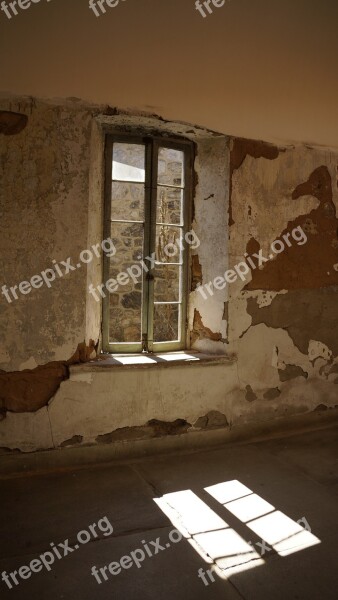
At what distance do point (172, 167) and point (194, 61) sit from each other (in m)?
0.92

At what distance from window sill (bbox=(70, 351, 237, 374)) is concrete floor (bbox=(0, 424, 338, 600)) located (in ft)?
1.94

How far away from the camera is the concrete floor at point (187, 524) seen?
156 cm

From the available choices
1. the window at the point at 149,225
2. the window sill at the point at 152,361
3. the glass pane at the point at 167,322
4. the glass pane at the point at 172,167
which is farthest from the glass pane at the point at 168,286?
the glass pane at the point at 172,167

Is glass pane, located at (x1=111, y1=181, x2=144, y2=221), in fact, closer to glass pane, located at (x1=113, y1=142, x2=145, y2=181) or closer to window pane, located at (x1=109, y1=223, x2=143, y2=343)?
window pane, located at (x1=109, y1=223, x2=143, y2=343)

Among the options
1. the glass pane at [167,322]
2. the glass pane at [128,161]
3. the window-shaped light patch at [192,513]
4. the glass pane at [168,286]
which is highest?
the glass pane at [128,161]

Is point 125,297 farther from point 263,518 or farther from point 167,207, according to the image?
point 263,518

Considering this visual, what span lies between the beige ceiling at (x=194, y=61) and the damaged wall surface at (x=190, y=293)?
5.4 inches

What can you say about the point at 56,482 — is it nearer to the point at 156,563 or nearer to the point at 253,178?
the point at 156,563

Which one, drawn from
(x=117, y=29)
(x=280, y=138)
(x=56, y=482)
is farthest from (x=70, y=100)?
(x=56, y=482)

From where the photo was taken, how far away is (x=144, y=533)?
1871mm

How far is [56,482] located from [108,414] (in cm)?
48

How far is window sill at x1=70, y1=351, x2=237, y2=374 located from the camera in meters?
2.59

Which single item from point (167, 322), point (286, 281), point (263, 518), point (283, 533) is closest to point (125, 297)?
point (167, 322)

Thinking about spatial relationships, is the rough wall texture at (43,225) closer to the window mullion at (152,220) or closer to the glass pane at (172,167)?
the window mullion at (152,220)
